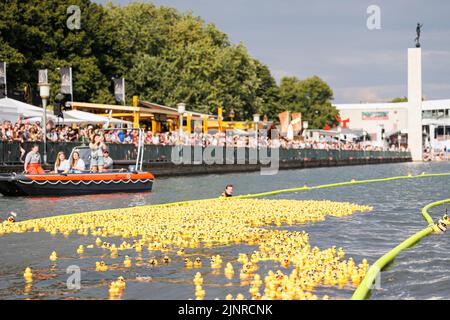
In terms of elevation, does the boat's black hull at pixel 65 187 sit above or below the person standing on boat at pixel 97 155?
below

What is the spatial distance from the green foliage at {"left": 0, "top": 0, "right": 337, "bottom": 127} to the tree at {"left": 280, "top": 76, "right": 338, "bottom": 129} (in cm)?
3552

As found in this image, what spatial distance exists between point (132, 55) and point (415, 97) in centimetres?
4456

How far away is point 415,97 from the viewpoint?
100188 mm

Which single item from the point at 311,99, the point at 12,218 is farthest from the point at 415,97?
the point at 12,218

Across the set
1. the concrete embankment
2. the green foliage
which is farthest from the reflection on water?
the green foliage

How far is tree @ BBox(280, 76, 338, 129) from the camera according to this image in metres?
143

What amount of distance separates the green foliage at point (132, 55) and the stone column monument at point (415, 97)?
841 inches

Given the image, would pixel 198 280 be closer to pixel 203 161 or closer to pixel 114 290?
pixel 114 290

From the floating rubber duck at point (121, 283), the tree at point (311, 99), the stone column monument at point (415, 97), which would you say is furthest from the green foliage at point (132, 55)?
the floating rubber duck at point (121, 283)

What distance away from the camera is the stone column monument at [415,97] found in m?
97.9

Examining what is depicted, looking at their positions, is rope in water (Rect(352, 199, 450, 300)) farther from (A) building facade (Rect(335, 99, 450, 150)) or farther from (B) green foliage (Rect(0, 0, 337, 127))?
(A) building facade (Rect(335, 99, 450, 150))

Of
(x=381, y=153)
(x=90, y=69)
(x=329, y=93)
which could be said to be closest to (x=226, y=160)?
(x=90, y=69)

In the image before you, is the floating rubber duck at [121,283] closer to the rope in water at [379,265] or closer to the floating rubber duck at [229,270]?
the floating rubber duck at [229,270]

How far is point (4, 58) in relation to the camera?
56750mm
